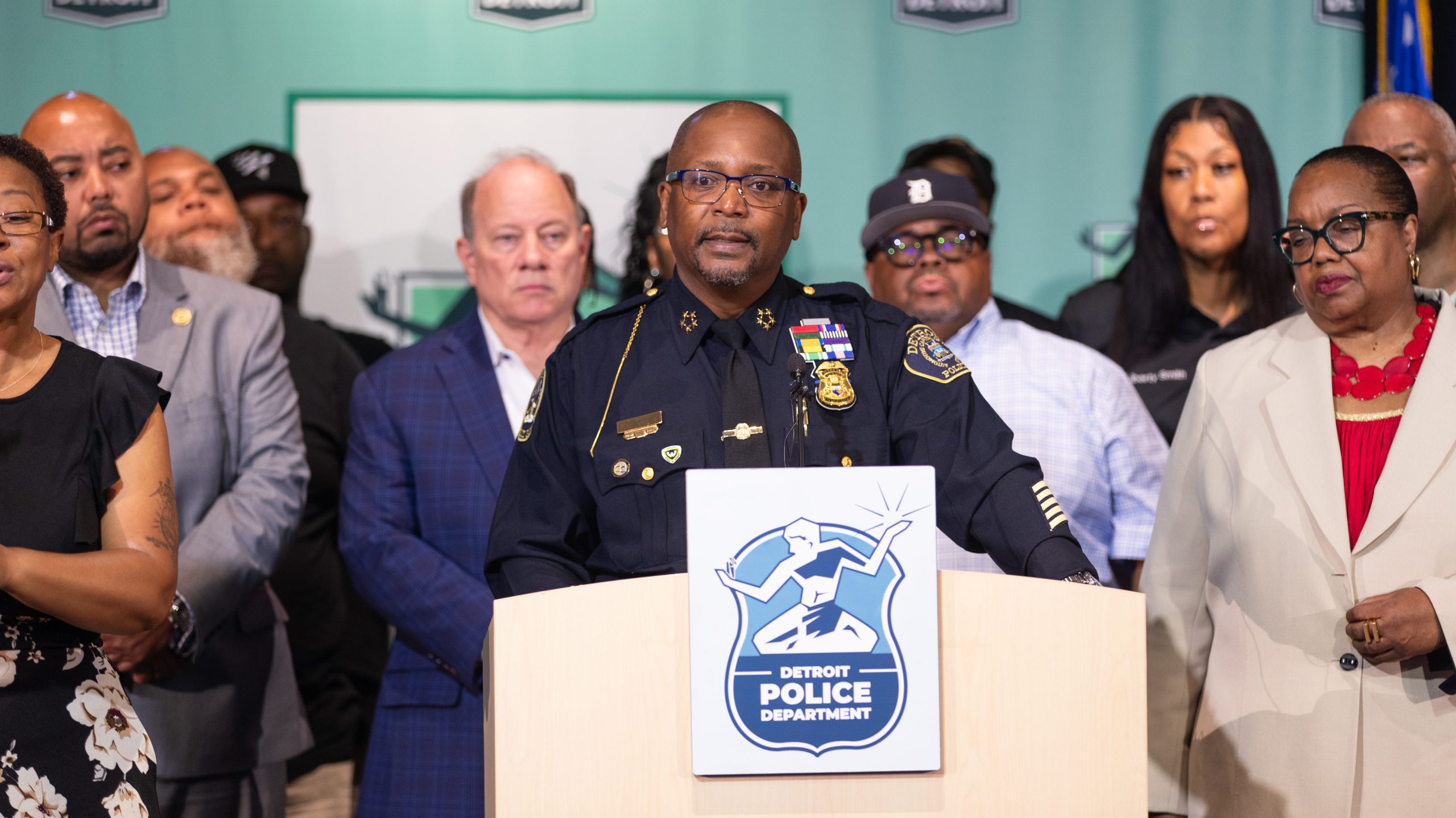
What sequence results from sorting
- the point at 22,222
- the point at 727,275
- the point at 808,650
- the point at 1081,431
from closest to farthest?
the point at 808,650 → the point at 22,222 → the point at 727,275 → the point at 1081,431

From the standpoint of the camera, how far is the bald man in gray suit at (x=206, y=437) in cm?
307

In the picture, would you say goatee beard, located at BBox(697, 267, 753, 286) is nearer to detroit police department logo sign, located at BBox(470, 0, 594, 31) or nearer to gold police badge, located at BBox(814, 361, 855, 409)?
gold police badge, located at BBox(814, 361, 855, 409)

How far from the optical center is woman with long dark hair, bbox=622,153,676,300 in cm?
431

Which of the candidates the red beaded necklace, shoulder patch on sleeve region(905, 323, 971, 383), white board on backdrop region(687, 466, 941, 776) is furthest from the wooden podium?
the red beaded necklace

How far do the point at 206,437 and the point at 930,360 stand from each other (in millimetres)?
1694

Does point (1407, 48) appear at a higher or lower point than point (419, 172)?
higher

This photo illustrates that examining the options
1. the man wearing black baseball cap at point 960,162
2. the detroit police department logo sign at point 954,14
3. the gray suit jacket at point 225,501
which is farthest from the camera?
the detroit police department logo sign at point 954,14

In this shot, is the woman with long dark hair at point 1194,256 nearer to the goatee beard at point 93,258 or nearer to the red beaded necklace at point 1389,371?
the red beaded necklace at point 1389,371

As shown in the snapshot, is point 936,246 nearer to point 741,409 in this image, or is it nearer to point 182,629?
point 741,409

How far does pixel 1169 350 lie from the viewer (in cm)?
400

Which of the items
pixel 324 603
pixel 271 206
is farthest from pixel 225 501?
pixel 271 206

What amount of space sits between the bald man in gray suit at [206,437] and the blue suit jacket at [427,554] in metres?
0.18

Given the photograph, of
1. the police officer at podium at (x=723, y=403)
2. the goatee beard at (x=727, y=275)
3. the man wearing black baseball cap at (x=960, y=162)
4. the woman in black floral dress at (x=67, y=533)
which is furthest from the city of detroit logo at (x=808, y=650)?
the man wearing black baseball cap at (x=960, y=162)

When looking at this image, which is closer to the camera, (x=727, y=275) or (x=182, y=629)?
(x=727, y=275)
